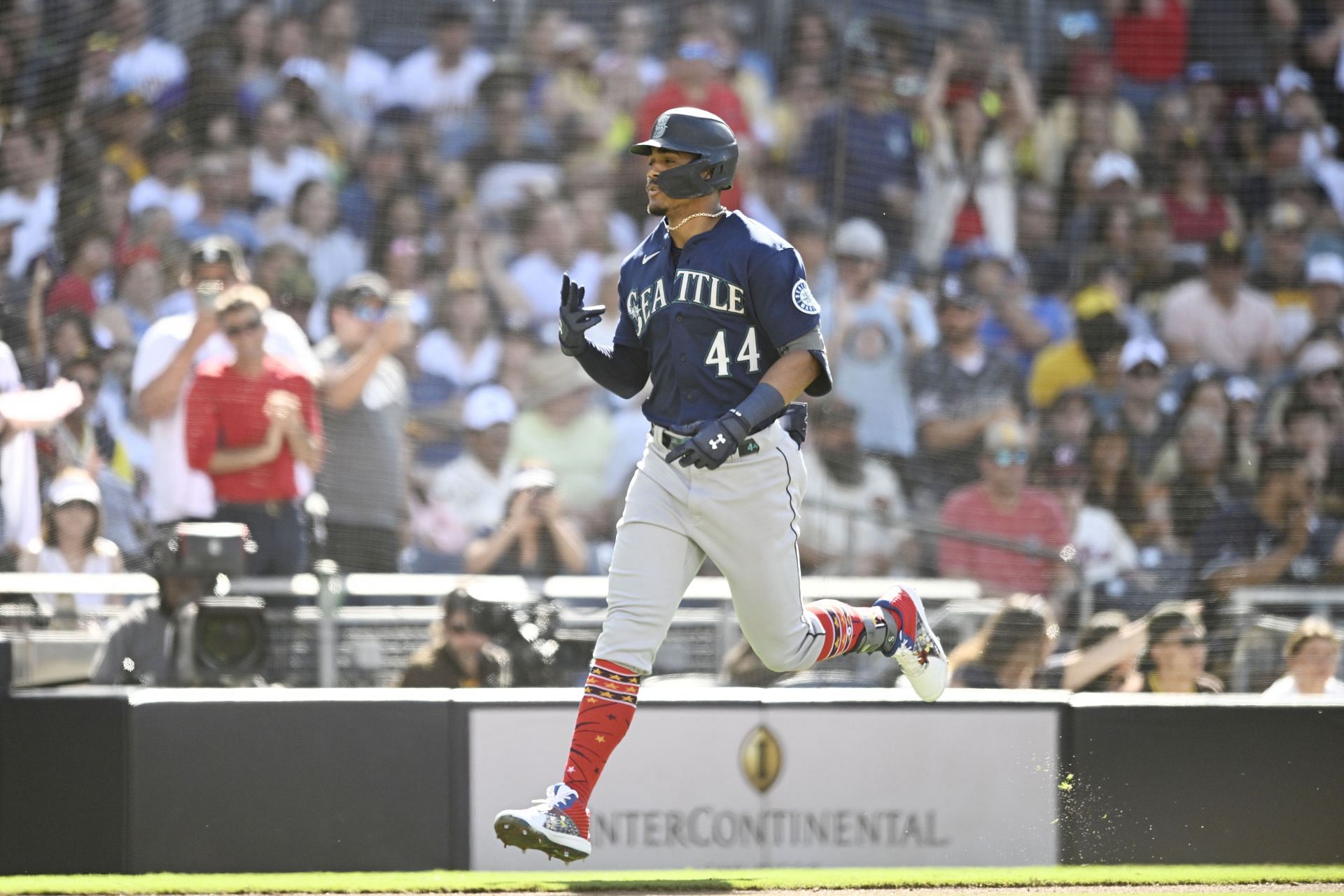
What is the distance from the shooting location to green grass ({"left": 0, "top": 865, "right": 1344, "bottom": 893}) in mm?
4914

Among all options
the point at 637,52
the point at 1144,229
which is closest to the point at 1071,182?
the point at 1144,229

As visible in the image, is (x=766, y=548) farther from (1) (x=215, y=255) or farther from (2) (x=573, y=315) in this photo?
(1) (x=215, y=255)

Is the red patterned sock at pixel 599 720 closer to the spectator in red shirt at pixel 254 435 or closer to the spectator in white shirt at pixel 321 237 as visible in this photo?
the spectator in red shirt at pixel 254 435

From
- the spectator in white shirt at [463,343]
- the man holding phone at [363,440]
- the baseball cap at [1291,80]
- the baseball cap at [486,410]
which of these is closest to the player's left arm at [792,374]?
the man holding phone at [363,440]

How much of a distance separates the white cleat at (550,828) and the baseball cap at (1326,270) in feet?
22.2

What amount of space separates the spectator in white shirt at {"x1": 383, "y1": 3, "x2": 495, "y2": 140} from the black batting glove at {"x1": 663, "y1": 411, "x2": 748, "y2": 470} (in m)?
5.88

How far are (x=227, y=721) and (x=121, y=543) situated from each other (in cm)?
236

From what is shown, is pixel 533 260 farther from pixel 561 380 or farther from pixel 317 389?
pixel 317 389

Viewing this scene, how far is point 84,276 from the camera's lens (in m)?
8.30

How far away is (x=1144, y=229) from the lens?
9805 mm

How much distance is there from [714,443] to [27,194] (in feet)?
19.3

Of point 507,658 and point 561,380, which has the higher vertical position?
point 561,380

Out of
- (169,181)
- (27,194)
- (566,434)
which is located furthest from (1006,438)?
(27,194)

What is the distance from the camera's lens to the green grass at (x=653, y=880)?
4.91 metres
